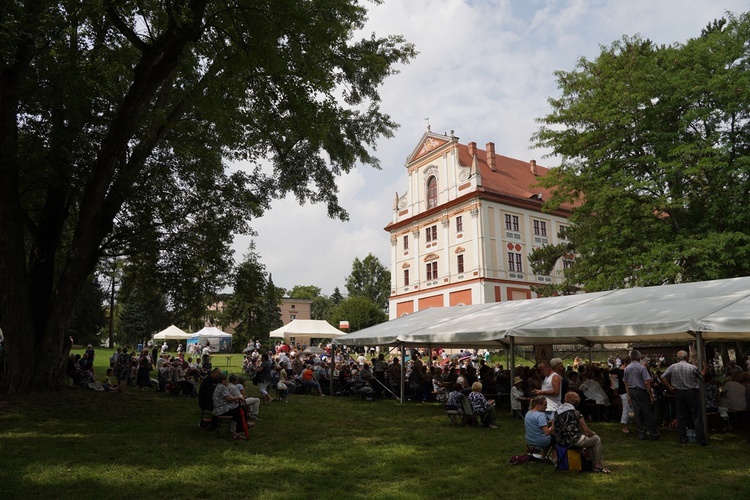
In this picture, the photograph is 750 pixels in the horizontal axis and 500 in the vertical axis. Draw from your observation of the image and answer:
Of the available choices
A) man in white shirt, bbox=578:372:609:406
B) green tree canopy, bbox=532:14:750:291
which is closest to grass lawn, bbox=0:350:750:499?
man in white shirt, bbox=578:372:609:406

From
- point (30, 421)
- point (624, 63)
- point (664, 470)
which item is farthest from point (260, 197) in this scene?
point (624, 63)

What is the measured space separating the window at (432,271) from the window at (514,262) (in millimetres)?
6234

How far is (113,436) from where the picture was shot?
353 inches

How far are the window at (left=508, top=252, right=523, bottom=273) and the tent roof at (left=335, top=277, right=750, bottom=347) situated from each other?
87.5ft

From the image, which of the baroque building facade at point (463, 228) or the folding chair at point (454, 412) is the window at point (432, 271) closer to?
the baroque building facade at point (463, 228)

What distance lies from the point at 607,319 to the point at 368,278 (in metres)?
82.5

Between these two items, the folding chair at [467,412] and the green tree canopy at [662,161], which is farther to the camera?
the green tree canopy at [662,161]

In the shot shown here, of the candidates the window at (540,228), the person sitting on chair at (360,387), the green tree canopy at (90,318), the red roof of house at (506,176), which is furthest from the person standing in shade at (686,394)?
the green tree canopy at (90,318)

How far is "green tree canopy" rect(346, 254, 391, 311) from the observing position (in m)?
91.8

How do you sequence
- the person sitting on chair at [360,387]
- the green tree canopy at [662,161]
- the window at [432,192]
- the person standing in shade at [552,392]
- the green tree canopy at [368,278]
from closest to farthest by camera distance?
the person standing in shade at [552,392] < the person sitting on chair at [360,387] < the green tree canopy at [662,161] < the window at [432,192] < the green tree canopy at [368,278]

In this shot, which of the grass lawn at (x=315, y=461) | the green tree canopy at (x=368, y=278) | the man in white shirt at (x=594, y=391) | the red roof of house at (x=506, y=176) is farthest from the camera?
the green tree canopy at (x=368, y=278)

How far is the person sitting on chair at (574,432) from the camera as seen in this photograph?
680 cm

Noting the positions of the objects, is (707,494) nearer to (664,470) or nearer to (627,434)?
(664,470)

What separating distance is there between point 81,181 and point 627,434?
12.9 m
